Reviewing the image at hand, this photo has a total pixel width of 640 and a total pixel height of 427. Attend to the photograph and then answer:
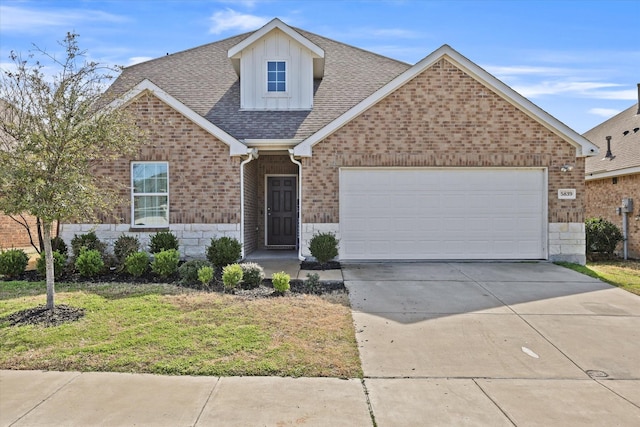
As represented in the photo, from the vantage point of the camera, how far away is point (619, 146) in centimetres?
1686

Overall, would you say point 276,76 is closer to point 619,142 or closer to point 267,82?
point 267,82

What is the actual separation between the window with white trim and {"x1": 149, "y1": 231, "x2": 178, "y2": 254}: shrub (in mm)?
634

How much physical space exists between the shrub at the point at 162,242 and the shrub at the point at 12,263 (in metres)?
2.69

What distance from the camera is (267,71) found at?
1421 centimetres

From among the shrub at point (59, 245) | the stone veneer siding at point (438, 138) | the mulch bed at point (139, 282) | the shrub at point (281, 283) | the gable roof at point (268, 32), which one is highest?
the gable roof at point (268, 32)

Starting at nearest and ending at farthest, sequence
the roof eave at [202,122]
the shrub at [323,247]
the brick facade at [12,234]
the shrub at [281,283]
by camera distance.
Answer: the shrub at [281,283] → the shrub at [323,247] → the roof eave at [202,122] → the brick facade at [12,234]

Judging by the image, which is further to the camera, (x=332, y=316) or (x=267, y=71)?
(x=267, y=71)

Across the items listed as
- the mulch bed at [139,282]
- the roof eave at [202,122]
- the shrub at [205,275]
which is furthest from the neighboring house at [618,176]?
the shrub at [205,275]

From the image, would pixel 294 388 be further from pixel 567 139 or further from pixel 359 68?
pixel 359 68

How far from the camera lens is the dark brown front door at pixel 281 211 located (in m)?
15.1

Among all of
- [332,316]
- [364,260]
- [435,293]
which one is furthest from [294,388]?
[364,260]

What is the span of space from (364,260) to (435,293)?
11.8 ft

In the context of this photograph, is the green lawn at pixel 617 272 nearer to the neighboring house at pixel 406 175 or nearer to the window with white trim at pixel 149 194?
the neighboring house at pixel 406 175

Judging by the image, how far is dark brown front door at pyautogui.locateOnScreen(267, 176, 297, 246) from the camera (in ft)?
49.5
